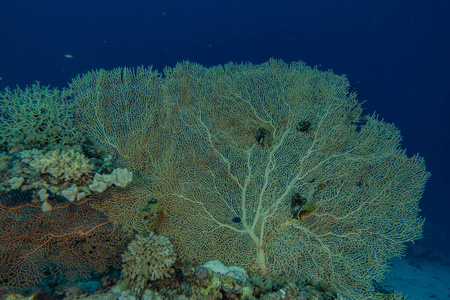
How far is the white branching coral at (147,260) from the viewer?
301cm

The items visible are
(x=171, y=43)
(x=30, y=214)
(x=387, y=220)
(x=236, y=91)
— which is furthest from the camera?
(x=171, y=43)

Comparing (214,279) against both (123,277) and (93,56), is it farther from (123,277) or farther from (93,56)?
(93,56)

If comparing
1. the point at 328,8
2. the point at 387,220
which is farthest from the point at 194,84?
the point at 328,8

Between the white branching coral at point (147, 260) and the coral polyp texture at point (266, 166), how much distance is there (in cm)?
53

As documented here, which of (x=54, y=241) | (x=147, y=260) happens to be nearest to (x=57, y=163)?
(x=54, y=241)

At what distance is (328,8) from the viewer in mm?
68188

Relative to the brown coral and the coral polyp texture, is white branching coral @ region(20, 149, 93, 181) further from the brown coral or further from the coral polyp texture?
the coral polyp texture

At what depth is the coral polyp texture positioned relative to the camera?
12.6 ft

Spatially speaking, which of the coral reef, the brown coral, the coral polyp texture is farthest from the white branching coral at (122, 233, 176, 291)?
the coral reef

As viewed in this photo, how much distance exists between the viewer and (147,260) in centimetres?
312

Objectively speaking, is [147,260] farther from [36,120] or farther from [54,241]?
[36,120]

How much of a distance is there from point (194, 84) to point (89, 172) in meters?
3.10

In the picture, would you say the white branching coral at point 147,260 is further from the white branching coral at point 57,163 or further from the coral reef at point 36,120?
the coral reef at point 36,120

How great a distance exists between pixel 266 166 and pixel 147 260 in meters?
2.70
